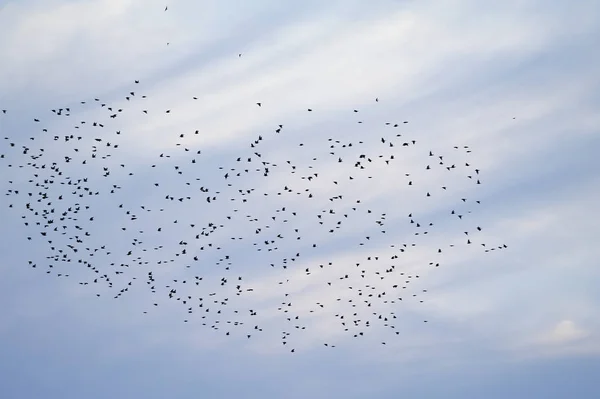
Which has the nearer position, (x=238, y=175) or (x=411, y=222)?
(x=238, y=175)

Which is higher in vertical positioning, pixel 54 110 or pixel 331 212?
pixel 54 110

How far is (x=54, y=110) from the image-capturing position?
319 feet

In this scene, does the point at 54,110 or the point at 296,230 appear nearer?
the point at 54,110

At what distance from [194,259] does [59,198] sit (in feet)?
46.2

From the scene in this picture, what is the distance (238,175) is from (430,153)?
60.0 feet

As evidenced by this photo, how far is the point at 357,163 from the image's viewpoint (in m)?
98.6

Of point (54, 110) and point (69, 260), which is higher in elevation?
point (54, 110)

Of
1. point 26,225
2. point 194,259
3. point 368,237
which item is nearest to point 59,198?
point 26,225

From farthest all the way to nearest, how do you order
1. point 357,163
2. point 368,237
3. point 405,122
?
point 368,237 → point 357,163 → point 405,122

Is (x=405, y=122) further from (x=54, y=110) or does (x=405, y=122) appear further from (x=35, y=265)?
(x=35, y=265)

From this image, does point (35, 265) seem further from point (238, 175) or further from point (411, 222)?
point (411, 222)

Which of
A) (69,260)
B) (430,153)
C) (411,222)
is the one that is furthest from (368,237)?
(69,260)

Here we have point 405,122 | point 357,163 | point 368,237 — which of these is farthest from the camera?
point 368,237

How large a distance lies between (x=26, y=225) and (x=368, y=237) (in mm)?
33176
